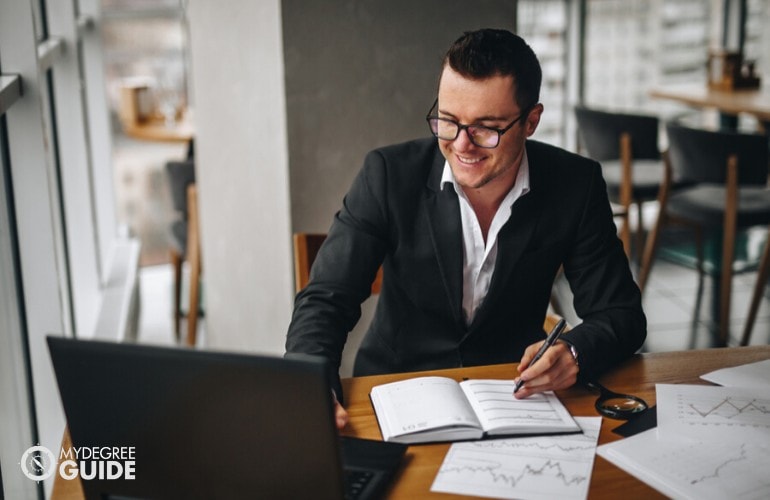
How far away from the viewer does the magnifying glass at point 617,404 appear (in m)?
1.45

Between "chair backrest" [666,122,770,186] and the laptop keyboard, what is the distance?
2.85 meters

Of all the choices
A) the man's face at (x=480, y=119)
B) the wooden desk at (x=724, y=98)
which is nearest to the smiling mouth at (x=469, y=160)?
the man's face at (x=480, y=119)

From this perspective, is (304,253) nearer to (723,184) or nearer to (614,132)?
(723,184)

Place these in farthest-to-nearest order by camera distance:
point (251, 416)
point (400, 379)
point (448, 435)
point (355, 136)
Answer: point (355, 136) → point (400, 379) → point (448, 435) → point (251, 416)

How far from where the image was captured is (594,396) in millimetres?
1534

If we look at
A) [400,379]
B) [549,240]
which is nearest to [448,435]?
[400,379]

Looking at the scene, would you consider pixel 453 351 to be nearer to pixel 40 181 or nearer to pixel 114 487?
pixel 114 487

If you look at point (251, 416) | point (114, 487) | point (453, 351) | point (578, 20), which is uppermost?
point (578, 20)

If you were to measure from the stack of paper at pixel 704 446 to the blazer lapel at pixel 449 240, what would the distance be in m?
0.47

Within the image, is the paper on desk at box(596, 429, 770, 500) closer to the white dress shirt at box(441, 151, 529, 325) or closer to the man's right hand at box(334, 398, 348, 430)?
the man's right hand at box(334, 398, 348, 430)

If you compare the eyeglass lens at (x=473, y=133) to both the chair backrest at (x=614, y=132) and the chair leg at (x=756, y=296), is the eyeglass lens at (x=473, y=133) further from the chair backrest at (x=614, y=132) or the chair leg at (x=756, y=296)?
the chair backrest at (x=614, y=132)

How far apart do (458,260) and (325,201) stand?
0.77 metres

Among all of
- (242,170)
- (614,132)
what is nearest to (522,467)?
(242,170)

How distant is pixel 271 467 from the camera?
41.1 inches
